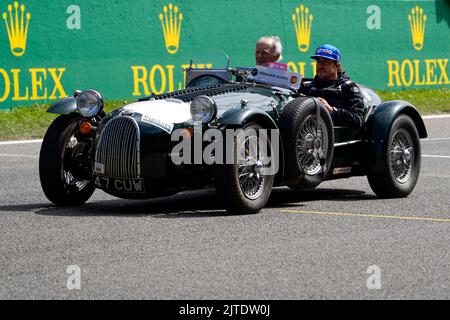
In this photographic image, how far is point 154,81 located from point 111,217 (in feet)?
33.2

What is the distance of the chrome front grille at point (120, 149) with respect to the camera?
840cm

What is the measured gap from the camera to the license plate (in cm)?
841

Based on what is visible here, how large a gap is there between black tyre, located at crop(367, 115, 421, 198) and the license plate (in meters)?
2.28

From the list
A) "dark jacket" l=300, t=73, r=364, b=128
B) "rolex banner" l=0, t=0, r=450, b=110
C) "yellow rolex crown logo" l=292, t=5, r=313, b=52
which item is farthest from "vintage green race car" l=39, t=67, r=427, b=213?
"yellow rolex crown logo" l=292, t=5, r=313, b=52

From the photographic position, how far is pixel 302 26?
67.7ft

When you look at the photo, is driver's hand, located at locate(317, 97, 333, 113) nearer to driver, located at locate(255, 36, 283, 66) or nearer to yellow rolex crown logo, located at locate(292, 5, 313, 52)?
driver, located at locate(255, 36, 283, 66)

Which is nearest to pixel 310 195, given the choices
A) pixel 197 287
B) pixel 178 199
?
pixel 178 199

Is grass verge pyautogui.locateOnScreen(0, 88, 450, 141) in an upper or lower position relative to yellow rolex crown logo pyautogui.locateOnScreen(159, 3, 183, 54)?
lower

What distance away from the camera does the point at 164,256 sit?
267 inches

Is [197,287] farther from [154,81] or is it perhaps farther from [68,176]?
[154,81]

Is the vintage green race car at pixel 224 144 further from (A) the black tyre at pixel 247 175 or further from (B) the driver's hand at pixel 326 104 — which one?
(B) the driver's hand at pixel 326 104

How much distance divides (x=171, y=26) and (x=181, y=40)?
0.99 ft

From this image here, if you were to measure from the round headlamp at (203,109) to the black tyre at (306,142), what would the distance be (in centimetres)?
73

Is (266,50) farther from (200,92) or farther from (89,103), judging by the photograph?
(89,103)
